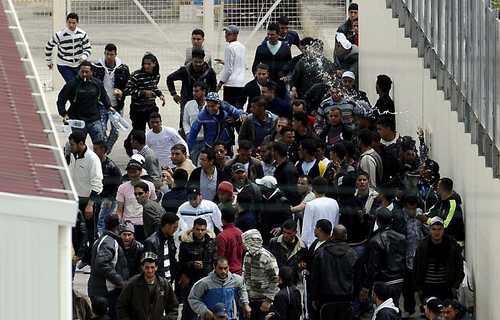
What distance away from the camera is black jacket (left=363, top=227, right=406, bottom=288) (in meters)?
22.0

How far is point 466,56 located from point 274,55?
19.0ft

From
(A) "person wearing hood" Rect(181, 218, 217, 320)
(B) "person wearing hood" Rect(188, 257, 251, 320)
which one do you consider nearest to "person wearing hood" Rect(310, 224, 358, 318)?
(B) "person wearing hood" Rect(188, 257, 251, 320)

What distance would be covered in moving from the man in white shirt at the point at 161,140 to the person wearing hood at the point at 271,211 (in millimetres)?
2618

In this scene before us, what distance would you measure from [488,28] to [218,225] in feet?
11.1

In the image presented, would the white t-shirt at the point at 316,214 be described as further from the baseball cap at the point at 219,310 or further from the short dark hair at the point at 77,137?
the short dark hair at the point at 77,137

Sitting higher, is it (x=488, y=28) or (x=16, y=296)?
(x=488, y=28)

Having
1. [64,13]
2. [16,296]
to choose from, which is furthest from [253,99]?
[16,296]

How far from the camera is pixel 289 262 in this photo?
2211 cm

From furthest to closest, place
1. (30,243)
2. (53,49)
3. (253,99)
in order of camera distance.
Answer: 1. (53,49)
2. (253,99)
3. (30,243)

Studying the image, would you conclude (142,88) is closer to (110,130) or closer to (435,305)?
(110,130)

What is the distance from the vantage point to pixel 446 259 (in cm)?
2184

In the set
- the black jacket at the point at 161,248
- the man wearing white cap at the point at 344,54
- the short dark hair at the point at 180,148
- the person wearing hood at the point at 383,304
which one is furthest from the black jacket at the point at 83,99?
the person wearing hood at the point at 383,304

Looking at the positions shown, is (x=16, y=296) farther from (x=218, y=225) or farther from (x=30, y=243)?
(x=218, y=225)

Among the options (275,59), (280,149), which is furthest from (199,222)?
(275,59)
